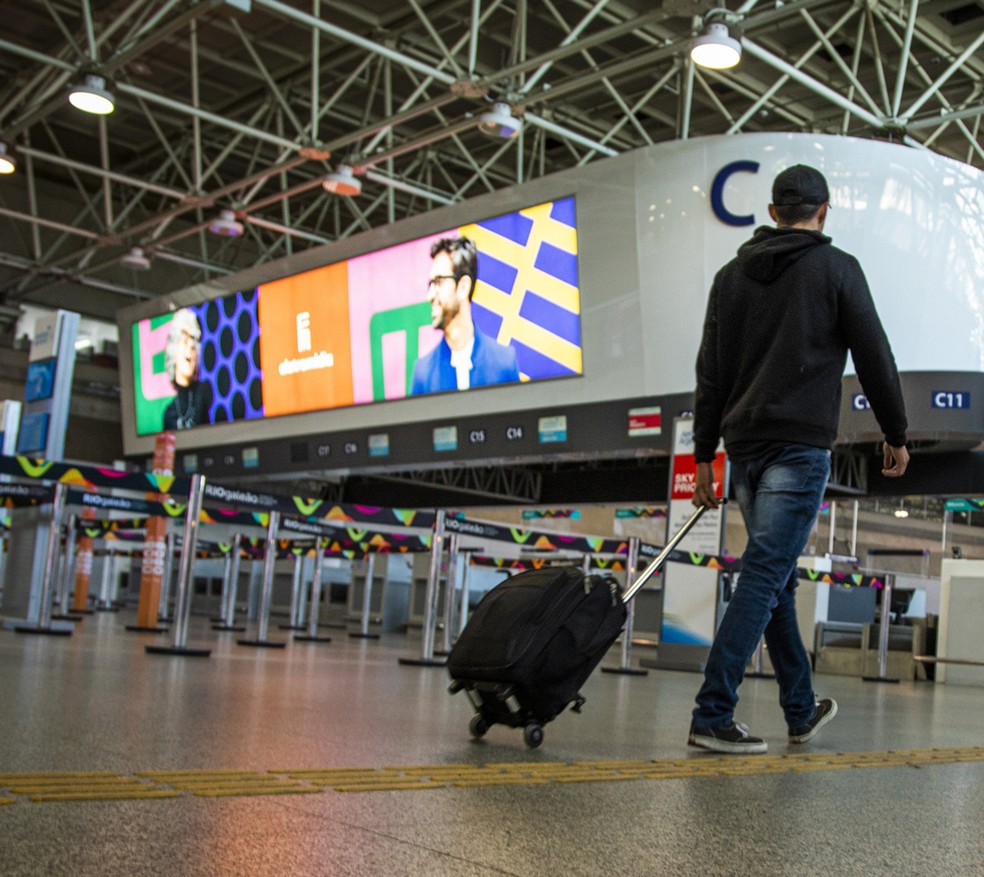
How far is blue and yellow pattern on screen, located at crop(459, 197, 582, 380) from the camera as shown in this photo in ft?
43.7

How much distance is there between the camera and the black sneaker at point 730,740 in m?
3.23

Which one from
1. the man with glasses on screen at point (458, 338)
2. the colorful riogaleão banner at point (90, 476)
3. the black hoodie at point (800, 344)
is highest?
the man with glasses on screen at point (458, 338)

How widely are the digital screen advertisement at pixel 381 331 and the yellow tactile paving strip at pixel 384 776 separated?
10423 mm

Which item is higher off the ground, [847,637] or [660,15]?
[660,15]

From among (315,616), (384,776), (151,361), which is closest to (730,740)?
(384,776)

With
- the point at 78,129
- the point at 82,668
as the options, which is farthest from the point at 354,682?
the point at 78,129

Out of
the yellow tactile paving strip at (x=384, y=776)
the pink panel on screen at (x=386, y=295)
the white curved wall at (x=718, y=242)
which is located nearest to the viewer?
the yellow tactile paving strip at (x=384, y=776)

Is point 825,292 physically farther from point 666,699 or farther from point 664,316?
point 664,316

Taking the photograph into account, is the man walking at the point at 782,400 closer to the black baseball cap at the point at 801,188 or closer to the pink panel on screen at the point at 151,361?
the black baseball cap at the point at 801,188

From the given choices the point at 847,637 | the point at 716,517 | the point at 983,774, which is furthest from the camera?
the point at 847,637

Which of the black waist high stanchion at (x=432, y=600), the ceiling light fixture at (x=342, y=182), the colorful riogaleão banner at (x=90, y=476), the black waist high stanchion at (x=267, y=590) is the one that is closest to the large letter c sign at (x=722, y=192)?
the ceiling light fixture at (x=342, y=182)

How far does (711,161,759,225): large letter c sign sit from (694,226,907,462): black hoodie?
8.94 metres

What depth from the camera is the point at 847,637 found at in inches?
488

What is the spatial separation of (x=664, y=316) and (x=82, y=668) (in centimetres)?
856
